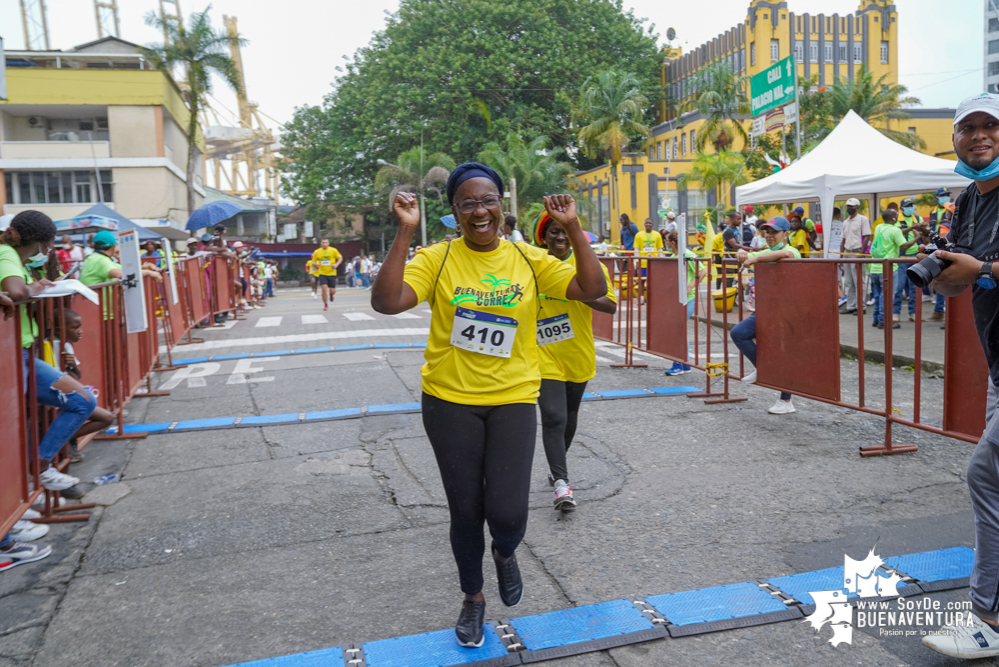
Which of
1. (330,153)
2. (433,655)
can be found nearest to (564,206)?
(433,655)

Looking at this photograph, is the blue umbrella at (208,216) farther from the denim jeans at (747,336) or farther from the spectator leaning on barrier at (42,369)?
the denim jeans at (747,336)

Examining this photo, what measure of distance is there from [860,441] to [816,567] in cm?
270

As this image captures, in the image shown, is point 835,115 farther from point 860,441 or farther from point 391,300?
point 391,300

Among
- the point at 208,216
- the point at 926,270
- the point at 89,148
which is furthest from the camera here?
the point at 89,148

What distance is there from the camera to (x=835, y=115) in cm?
→ 4291

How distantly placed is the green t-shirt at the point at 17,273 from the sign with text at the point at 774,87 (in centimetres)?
1457

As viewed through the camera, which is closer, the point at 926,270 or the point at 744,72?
the point at 926,270

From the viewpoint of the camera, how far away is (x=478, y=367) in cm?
322

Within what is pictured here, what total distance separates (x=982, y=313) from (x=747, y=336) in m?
4.20

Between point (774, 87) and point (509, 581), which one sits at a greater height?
point (774, 87)

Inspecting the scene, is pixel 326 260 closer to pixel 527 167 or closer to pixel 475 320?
pixel 475 320

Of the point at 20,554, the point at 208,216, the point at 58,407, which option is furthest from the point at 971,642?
the point at 208,216

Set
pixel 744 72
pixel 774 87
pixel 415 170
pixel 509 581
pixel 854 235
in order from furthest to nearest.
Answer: pixel 744 72 → pixel 415 170 → pixel 774 87 → pixel 854 235 → pixel 509 581

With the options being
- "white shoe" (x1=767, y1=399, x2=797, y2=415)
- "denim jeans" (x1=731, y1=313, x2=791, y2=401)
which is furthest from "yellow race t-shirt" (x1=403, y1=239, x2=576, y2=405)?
"white shoe" (x1=767, y1=399, x2=797, y2=415)
